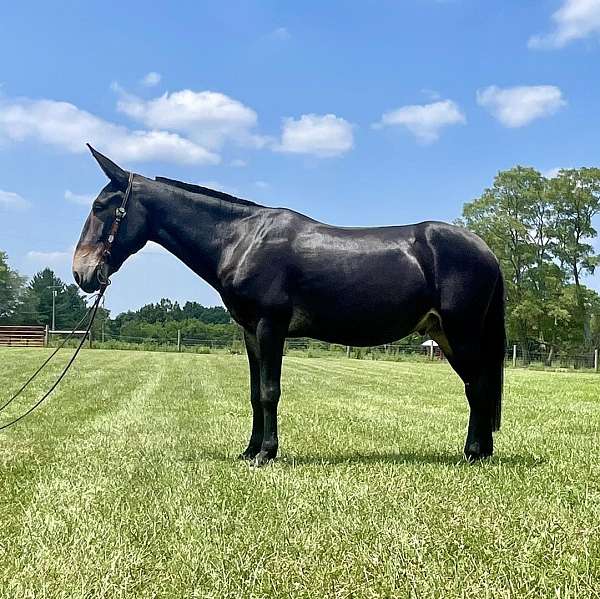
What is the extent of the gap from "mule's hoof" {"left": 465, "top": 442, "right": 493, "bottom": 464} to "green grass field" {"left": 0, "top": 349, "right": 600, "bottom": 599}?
0.14 meters

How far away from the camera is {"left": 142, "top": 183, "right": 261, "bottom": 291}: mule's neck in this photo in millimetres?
6016

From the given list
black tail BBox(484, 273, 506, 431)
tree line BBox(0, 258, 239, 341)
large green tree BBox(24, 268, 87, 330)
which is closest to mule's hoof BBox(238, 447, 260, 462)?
black tail BBox(484, 273, 506, 431)

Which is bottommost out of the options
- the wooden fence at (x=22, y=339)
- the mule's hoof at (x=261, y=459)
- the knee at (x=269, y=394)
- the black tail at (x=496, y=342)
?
the wooden fence at (x=22, y=339)

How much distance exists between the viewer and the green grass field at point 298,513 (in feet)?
9.42

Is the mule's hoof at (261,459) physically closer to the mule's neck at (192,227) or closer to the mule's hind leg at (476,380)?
the mule's neck at (192,227)

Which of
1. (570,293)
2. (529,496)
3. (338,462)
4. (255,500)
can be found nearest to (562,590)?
(529,496)

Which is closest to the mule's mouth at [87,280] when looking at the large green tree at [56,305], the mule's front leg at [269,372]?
the mule's front leg at [269,372]

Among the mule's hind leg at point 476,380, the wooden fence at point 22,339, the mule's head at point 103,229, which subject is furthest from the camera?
the wooden fence at point 22,339

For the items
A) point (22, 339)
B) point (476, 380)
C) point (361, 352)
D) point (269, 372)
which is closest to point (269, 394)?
point (269, 372)

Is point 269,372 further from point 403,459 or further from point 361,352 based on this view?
point 361,352

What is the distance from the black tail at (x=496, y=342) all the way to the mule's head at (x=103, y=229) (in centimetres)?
331

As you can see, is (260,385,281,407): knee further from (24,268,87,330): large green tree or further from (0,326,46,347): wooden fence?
(24,268,87,330): large green tree

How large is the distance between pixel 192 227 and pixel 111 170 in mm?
868

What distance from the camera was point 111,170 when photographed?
5.89m
